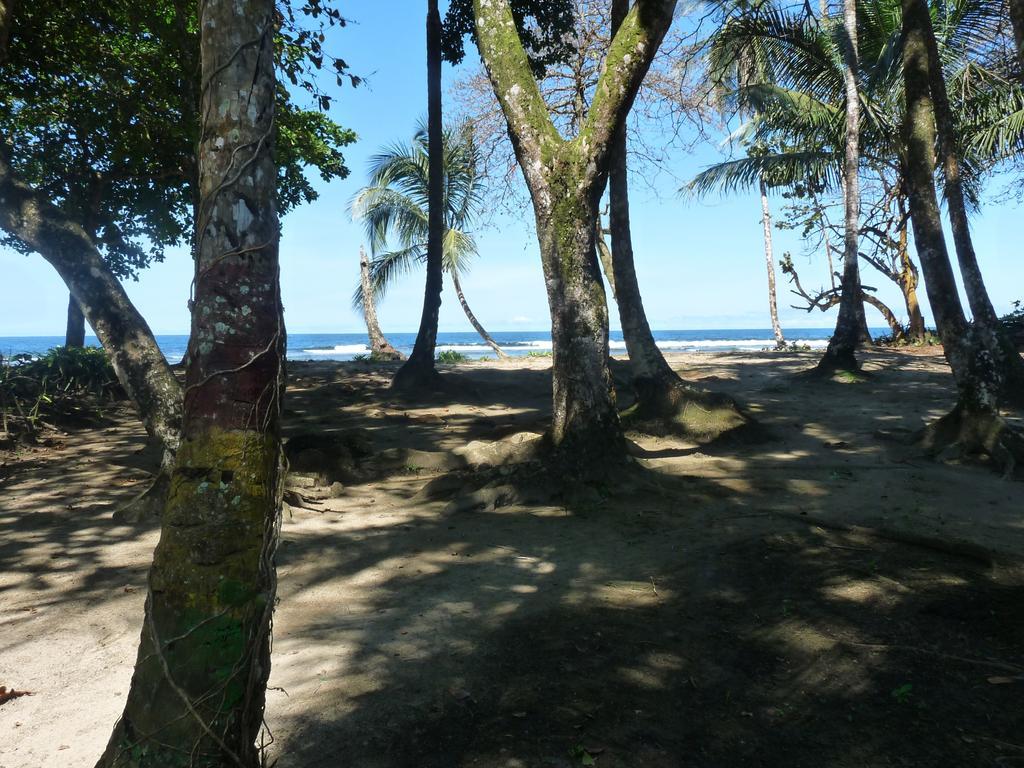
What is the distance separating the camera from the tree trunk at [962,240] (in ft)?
29.8

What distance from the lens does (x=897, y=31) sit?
1495 cm

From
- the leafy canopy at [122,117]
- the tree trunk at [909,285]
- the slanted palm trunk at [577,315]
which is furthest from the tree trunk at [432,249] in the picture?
the tree trunk at [909,285]

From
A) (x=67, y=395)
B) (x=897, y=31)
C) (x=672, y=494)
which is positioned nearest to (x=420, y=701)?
(x=672, y=494)

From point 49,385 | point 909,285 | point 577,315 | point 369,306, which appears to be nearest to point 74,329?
point 49,385

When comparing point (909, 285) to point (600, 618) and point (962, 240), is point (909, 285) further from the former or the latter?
point (600, 618)

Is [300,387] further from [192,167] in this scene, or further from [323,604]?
[323,604]

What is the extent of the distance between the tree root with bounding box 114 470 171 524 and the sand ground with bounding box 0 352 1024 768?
10.3 inches

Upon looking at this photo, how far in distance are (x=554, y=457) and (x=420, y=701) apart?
398 cm

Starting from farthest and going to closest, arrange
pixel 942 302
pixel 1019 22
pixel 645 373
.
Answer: pixel 645 373, pixel 942 302, pixel 1019 22

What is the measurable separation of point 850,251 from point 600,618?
12517 millimetres

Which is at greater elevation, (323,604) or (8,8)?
(8,8)

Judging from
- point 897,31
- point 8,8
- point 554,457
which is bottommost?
point 554,457

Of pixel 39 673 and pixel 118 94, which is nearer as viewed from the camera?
pixel 39 673

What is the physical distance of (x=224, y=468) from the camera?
7.89ft
